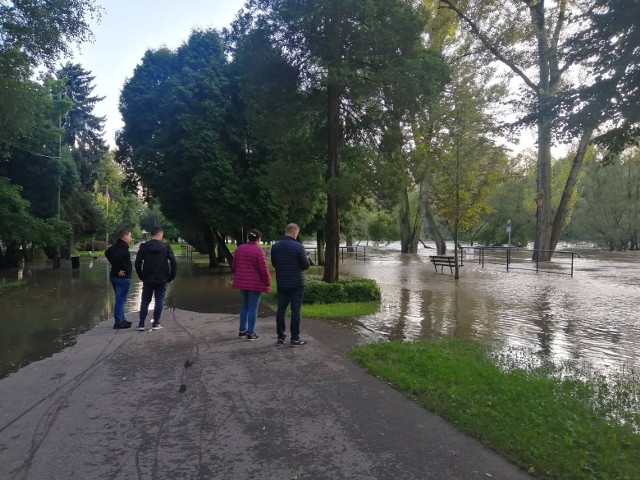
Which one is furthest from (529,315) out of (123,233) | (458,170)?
(458,170)

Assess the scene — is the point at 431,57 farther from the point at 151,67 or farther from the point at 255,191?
the point at 151,67

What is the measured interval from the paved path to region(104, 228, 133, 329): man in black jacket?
6.49ft

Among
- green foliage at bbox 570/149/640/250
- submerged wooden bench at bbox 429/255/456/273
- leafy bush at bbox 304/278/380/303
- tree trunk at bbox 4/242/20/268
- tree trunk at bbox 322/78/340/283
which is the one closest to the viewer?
leafy bush at bbox 304/278/380/303

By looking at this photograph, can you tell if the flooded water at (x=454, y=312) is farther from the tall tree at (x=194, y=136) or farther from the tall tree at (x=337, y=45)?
the tall tree at (x=194, y=136)

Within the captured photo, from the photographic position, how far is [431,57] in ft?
39.6

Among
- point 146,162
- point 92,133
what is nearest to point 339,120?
point 146,162

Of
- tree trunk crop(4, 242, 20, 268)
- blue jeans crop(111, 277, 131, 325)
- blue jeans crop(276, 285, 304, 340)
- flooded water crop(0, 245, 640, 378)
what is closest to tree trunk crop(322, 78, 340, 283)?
flooded water crop(0, 245, 640, 378)

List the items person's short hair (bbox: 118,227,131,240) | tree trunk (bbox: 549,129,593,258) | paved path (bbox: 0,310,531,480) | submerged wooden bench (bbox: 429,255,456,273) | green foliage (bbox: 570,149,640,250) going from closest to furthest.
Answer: paved path (bbox: 0,310,531,480) < person's short hair (bbox: 118,227,131,240) < submerged wooden bench (bbox: 429,255,456,273) < tree trunk (bbox: 549,129,593,258) < green foliage (bbox: 570,149,640,250)

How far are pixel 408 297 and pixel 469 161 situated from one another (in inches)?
329

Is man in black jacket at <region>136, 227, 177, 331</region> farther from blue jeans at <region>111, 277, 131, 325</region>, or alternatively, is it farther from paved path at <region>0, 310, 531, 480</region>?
paved path at <region>0, 310, 531, 480</region>

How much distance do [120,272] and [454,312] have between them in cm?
702

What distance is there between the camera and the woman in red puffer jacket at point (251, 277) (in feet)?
24.3

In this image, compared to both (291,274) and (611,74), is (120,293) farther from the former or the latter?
(611,74)

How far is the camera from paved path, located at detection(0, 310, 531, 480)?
3449 mm
